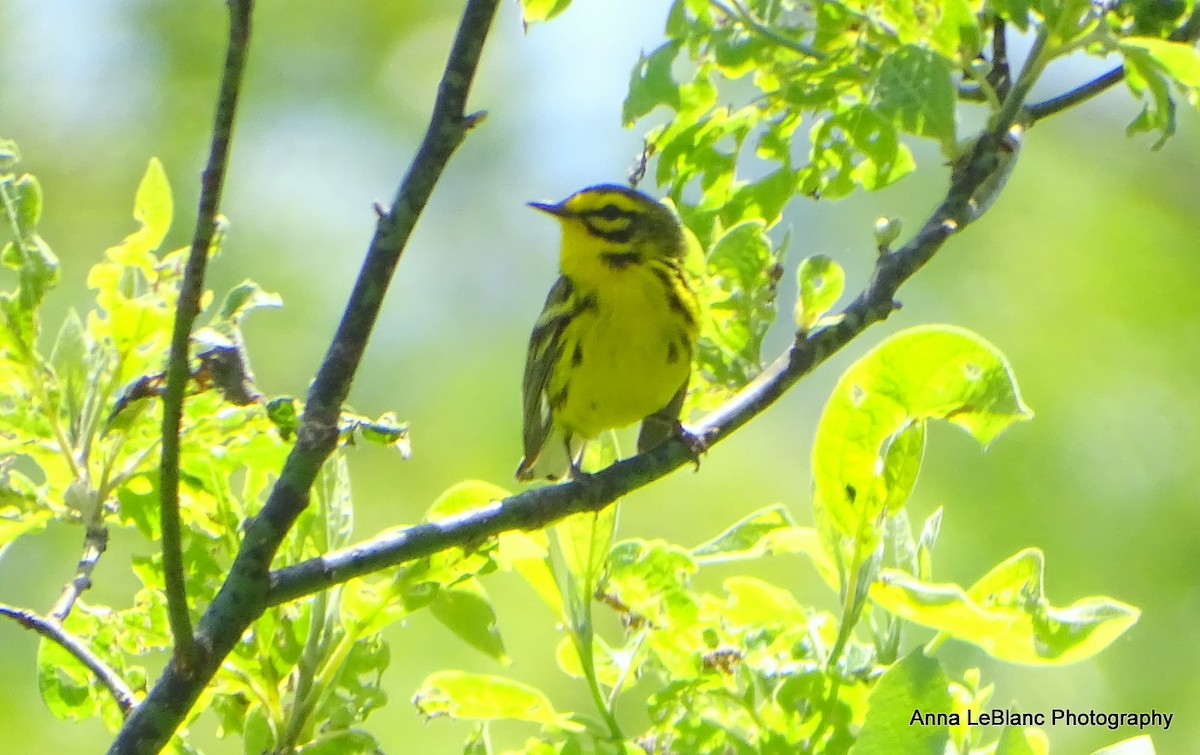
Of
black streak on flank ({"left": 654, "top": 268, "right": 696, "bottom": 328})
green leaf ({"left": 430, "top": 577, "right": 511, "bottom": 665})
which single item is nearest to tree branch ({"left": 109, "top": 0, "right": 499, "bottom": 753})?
green leaf ({"left": 430, "top": 577, "right": 511, "bottom": 665})

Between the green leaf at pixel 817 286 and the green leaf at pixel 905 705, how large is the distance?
0.91 metres

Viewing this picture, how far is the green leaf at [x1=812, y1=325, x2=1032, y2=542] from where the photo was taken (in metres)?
1.86

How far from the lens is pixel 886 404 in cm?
188

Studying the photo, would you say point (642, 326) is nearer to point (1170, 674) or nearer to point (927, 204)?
point (1170, 674)

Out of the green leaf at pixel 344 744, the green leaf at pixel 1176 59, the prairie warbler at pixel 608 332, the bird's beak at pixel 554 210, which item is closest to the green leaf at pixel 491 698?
the green leaf at pixel 344 744

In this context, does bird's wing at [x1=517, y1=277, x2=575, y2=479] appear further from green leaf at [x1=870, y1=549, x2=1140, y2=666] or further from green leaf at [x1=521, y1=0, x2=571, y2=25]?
green leaf at [x1=870, y1=549, x2=1140, y2=666]

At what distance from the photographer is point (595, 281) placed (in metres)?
3.72

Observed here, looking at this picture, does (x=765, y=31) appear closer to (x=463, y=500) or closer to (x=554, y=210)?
(x=463, y=500)

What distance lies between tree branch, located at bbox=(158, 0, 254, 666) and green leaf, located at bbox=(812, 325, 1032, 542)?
844 mm

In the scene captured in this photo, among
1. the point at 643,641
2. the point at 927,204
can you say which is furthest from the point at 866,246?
the point at 643,641

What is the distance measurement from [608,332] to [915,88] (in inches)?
63.9

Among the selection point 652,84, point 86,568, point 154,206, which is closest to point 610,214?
point 652,84

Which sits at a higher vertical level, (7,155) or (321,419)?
(7,155)

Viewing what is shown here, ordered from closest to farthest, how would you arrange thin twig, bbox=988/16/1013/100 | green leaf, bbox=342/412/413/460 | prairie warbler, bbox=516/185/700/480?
green leaf, bbox=342/412/413/460
thin twig, bbox=988/16/1013/100
prairie warbler, bbox=516/185/700/480
